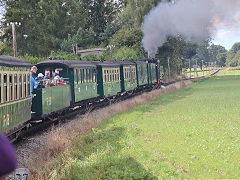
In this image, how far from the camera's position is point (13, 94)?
969 centimetres

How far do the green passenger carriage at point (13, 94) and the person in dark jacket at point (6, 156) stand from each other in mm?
7563

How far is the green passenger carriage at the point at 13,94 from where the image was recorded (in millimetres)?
8812

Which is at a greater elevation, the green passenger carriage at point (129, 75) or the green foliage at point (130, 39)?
the green foliage at point (130, 39)

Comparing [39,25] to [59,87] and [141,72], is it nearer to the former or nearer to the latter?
[141,72]

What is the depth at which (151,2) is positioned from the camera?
54594mm

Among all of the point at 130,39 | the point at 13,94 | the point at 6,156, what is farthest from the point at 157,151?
the point at 130,39

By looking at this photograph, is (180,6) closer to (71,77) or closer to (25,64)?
(71,77)

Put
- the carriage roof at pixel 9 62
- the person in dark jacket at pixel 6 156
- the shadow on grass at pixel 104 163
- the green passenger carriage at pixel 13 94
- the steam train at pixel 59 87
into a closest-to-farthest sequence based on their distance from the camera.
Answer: the person in dark jacket at pixel 6 156 < the shadow on grass at pixel 104 163 < the green passenger carriage at pixel 13 94 < the carriage roof at pixel 9 62 < the steam train at pixel 59 87

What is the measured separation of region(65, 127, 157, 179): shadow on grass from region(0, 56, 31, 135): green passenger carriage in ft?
6.50

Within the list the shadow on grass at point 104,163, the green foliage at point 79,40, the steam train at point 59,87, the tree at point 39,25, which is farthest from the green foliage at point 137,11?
the shadow on grass at point 104,163

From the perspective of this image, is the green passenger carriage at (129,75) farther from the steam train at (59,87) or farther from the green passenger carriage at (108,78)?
the green passenger carriage at (108,78)

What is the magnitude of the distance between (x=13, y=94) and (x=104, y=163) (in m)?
3.83

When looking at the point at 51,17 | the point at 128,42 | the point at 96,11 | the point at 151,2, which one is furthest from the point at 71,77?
the point at 96,11

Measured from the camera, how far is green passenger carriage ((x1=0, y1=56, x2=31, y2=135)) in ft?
28.9
